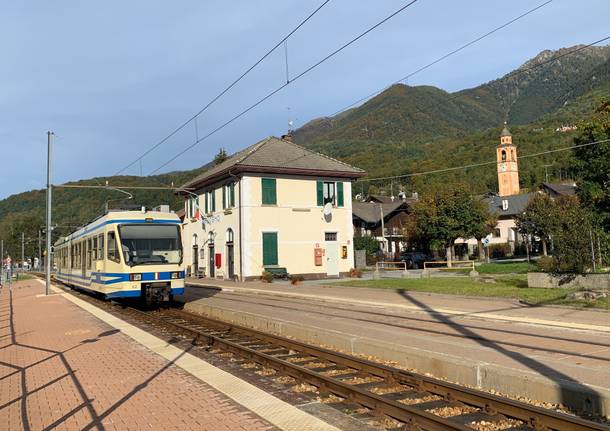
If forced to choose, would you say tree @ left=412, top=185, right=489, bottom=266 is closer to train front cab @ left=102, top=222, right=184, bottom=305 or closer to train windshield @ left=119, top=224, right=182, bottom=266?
train windshield @ left=119, top=224, right=182, bottom=266

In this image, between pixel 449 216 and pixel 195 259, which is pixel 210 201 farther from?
pixel 449 216

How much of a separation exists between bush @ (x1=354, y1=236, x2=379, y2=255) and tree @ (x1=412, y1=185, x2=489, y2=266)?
9.01 metres

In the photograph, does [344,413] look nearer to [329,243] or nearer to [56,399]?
[56,399]

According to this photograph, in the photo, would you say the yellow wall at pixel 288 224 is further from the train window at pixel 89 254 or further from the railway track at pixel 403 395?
the railway track at pixel 403 395

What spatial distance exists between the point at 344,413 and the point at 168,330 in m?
9.07

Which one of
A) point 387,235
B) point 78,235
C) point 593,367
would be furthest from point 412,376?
point 387,235

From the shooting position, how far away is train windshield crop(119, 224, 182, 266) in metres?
17.5

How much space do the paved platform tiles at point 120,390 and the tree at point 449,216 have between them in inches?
1561

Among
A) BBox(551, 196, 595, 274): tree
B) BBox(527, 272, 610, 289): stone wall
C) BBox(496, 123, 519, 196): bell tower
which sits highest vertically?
BBox(496, 123, 519, 196): bell tower

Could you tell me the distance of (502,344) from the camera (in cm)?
980

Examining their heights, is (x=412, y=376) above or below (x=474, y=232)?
below

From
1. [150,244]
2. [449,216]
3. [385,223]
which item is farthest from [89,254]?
[385,223]

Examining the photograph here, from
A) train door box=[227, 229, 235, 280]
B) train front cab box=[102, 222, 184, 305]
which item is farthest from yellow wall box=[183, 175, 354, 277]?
train front cab box=[102, 222, 184, 305]

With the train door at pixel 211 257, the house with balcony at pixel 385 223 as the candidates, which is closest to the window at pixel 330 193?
the train door at pixel 211 257
